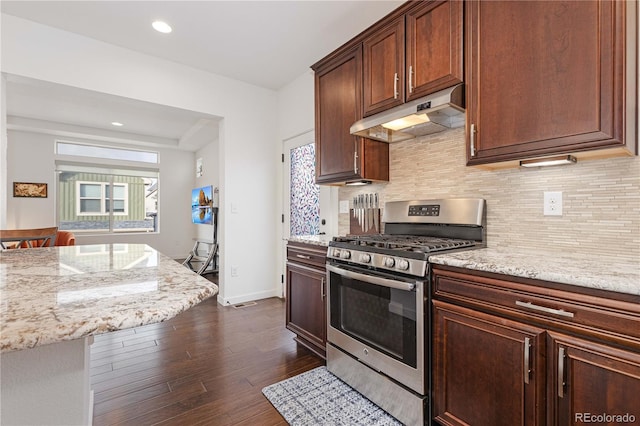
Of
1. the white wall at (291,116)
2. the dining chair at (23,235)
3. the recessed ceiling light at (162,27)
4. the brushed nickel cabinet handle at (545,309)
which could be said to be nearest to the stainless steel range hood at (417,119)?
the brushed nickel cabinet handle at (545,309)

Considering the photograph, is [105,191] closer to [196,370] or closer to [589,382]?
[196,370]

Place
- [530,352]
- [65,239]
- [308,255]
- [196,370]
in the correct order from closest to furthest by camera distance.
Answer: [530,352], [196,370], [308,255], [65,239]

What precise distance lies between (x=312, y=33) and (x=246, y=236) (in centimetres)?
240

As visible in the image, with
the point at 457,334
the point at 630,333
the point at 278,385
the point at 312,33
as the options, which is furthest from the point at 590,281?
the point at 312,33

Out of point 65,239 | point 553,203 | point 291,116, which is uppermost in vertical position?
point 291,116

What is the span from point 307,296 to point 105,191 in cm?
634

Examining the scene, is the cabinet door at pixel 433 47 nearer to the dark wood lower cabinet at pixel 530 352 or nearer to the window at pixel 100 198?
the dark wood lower cabinet at pixel 530 352

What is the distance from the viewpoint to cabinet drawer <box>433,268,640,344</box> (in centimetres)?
98

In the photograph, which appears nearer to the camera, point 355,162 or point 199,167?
point 355,162

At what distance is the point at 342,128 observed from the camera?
253cm

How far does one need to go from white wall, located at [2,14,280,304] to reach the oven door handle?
2.06 m

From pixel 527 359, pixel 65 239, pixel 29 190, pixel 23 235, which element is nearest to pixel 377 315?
pixel 527 359

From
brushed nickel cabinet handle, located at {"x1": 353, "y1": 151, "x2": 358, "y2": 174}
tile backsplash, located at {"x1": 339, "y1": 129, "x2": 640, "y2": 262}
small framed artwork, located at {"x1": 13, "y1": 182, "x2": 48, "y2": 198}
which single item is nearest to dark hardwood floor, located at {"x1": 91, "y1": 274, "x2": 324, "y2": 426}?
brushed nickel cabinet handle, located at {"x1": 353, "y1": 151, "x2": 358, "y2": 174}

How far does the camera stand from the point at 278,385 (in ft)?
6.52
